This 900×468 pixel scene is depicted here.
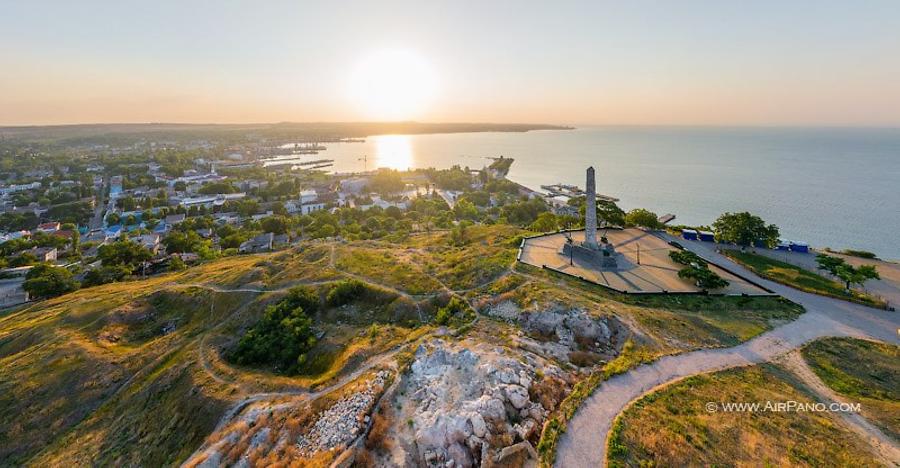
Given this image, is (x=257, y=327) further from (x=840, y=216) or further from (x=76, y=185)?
(x=76, y=185)

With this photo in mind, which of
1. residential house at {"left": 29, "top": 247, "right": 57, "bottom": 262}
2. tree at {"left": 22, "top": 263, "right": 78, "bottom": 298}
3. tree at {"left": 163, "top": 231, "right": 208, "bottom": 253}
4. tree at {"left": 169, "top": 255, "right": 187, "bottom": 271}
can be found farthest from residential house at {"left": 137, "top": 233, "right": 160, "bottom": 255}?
tree at {"left": 22, "top": 263, "right": 78, "bottom": 298}

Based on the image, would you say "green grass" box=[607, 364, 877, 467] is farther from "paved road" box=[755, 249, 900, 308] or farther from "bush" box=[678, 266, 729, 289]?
"paved road" box=[755, 249, 900, 308]

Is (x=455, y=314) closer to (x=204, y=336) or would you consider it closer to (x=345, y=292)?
(x=345, y=292)

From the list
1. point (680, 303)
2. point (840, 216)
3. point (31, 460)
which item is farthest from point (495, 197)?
point (31, 460)

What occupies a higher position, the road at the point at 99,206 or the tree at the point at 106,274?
the road at the point at 99,206

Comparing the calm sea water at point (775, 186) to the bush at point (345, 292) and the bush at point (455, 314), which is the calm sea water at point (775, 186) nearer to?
the bush at point (455, 314)

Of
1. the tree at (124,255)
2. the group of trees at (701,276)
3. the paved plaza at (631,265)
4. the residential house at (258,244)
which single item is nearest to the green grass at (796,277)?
the paved plaza at (631,265)
